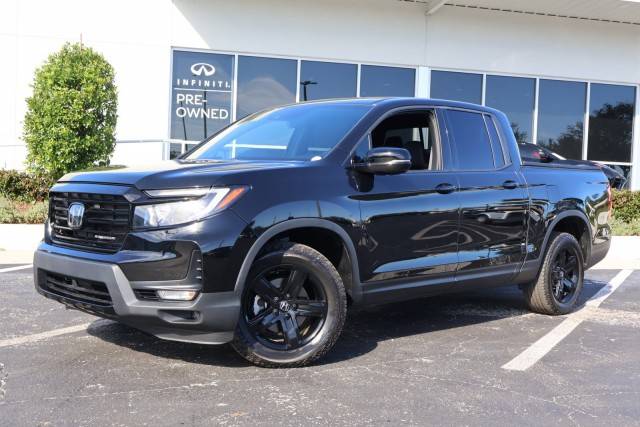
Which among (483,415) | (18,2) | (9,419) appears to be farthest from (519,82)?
(9,419)

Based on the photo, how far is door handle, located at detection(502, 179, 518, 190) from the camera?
5458 millimetres

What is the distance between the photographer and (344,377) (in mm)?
4102

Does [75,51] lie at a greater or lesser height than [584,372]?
greater

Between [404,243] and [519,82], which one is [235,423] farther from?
[519,82]

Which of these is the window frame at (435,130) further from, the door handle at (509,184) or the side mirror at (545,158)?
the side mirror at (545,158)

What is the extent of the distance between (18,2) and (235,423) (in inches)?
515

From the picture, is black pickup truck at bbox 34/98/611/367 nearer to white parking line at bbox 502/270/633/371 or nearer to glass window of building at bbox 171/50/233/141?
white parking line at bbox 502/270/633/371

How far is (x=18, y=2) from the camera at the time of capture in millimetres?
13781

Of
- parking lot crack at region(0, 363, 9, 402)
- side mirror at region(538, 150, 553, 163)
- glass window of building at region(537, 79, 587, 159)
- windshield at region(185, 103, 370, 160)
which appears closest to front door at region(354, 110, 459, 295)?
windshield at region(185, 103, 370, 160)

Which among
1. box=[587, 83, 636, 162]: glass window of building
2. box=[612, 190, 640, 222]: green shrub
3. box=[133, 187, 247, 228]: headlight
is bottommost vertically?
box=[612, 190, 640, 222]: green shrub

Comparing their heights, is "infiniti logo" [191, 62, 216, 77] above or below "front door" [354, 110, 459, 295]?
above

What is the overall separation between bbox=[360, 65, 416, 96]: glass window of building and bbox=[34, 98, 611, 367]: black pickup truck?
9727 millimetres

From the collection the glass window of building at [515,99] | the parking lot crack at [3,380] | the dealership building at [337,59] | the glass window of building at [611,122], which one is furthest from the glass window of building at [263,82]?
the parking lot crack at [3,380]

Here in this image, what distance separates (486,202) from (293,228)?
1.83 metres
